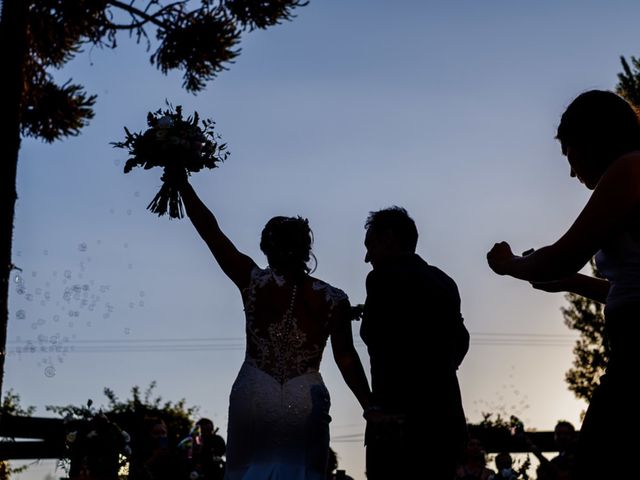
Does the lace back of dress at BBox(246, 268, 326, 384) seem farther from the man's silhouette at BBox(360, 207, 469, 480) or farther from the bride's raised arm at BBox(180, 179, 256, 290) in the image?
the man's silhouette at BBox(360, 207, 469, 480)

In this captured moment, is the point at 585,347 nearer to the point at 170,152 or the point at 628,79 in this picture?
the point at 628,79

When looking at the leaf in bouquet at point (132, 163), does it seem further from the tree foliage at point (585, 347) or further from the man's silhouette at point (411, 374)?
the tree foliage at point (585, 347)

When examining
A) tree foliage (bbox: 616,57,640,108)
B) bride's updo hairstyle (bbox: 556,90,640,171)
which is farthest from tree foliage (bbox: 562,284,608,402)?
bride's updo hairstyle (bbox: 556,90,640,171)

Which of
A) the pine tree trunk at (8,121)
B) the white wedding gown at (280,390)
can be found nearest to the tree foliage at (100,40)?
the pine tree trunk at (8,121)

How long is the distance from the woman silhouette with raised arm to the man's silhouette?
1.56m

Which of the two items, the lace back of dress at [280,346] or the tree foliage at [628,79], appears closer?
the lace back of dress at [280,346]

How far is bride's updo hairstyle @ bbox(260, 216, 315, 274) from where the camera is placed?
5488 millimetres

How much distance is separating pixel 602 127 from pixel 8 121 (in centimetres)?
1017

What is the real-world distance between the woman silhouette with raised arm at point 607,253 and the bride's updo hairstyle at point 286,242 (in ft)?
7.83

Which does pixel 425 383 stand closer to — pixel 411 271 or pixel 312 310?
pixel 411 271

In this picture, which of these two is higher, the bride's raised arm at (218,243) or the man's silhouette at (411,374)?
the bride's raised arm at (218,243)

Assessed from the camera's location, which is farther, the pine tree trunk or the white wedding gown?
the pine tree trunk

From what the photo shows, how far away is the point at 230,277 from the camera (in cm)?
553

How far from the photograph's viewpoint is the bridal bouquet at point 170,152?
5.66 meters
